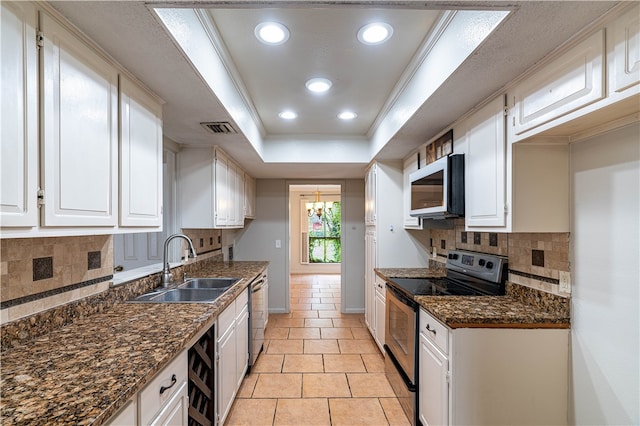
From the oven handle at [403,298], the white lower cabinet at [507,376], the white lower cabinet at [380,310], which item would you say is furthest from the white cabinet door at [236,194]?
the white lower cabinet at [507,376]

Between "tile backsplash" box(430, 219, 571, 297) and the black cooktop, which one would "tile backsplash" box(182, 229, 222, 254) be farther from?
"tile backsplash" box(430, 219, 571, 297)

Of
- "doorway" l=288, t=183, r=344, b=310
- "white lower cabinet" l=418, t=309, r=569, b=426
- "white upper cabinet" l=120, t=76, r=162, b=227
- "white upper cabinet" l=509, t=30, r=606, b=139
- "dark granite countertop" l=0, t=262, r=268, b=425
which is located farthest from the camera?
"doorway" l=288, t=183, r=344, b=310

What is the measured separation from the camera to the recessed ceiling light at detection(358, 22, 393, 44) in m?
1.58

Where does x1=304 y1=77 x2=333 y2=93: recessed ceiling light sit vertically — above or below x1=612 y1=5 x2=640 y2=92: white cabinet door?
above

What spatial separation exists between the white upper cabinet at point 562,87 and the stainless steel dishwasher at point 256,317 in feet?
8.10

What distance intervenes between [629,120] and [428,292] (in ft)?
4.79

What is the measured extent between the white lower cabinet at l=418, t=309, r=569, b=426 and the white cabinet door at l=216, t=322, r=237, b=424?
4.50 ft

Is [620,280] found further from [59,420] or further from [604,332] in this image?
[59,420]

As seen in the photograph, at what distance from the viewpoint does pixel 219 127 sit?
7.61 ft

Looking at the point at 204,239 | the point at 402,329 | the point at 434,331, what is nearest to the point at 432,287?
the point at 402,329

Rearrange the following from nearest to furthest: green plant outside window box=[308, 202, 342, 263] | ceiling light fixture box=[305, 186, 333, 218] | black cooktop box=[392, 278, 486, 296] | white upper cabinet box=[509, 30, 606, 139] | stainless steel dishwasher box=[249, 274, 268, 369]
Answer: white upper cabinet box=[509, 30, 606, 139] → black cooktop box=[392, 278, 486, 296] → stainless steel dishwasher box=[249, 274, 268, 369] → ceiling light fixture box=[305, 186, 333, 218] → green plant outside window box=[308, 202, 342, 263]

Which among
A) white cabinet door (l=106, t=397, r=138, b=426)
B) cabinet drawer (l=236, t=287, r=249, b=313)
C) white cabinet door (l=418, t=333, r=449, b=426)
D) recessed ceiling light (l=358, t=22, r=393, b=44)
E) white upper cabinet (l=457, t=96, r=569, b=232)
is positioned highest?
recessed ceiling light (l=358, t=22, r=393, b=44)

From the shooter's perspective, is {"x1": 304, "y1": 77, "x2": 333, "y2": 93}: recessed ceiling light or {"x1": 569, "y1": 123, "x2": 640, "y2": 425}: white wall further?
{"x1": 304, "y1": 77, "x2": 333, "y2": 93}: recessed ceiling light

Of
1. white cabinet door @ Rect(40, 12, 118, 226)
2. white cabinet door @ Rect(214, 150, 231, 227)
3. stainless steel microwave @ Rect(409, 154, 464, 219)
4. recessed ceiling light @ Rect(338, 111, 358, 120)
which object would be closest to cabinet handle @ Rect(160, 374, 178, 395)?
white cabinet door @ Rect(40, 12, 118, 226)
